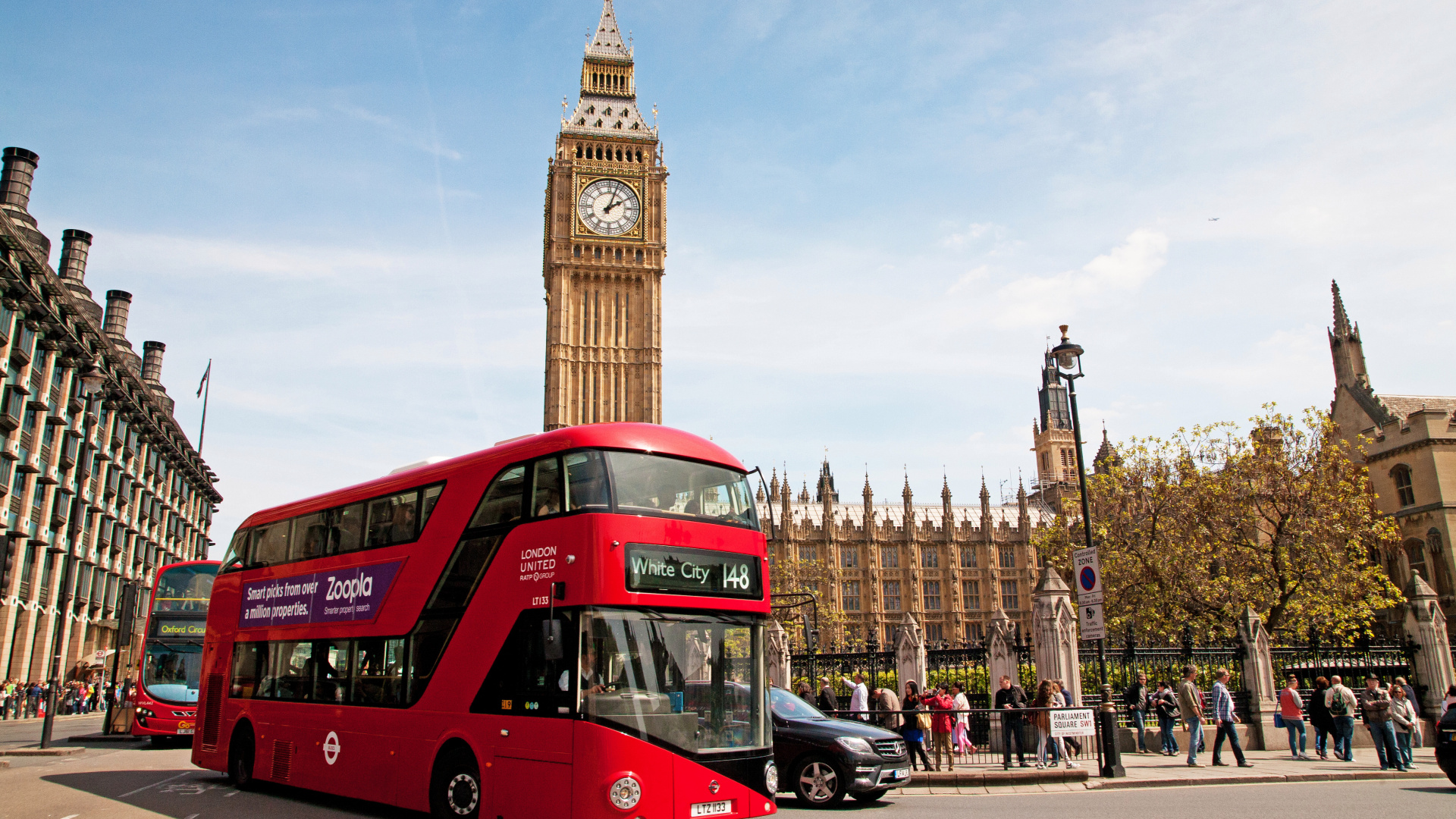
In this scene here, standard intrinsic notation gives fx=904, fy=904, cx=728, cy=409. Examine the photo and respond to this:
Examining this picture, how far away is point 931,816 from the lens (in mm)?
10570

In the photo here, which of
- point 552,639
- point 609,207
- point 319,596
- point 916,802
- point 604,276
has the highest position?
point 609,207

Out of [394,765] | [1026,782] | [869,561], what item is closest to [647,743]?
[394,765]

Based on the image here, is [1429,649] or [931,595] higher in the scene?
[931,595]

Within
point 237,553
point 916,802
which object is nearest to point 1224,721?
point 916,802

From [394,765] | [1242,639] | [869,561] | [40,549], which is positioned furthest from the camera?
[869,561]

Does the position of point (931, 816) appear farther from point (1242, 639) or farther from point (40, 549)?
point (40, 549)

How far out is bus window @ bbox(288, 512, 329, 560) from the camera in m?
12.0

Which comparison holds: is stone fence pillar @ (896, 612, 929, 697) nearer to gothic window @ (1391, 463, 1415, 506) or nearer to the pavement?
the pavement

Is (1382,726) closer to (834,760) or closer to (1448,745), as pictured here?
(1448,745)

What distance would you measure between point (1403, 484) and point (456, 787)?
45.4m

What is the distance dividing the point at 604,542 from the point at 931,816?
549 centimetres

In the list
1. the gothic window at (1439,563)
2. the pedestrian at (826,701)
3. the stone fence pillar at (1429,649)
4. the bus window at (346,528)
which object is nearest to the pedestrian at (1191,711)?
the pedestrian at (826,701)

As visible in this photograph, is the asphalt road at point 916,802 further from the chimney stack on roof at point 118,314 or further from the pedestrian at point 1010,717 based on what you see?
the chimney stack on roof at point 118,314

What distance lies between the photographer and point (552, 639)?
780 cm
